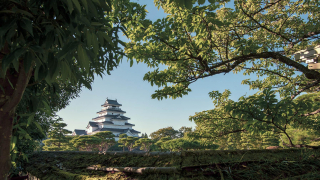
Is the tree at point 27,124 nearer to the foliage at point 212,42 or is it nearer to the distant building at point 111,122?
the foliage at point 212,42

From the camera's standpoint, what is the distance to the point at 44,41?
149 cm

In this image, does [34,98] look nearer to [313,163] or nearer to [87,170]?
[87,170]

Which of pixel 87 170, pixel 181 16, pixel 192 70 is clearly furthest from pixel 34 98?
pixel 192 70

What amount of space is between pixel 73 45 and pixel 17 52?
0.39 m

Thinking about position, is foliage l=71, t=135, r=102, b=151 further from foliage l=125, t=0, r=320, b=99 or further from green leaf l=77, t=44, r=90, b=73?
green leaf l=77, t=44, r=90, b=73

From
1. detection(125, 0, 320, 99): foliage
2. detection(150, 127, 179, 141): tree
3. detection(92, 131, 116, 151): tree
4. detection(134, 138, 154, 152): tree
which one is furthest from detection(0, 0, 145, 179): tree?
detection(150, 127, 179, 141): tree

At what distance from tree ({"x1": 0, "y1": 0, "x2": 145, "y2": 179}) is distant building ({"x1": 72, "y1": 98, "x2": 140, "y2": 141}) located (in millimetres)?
53655

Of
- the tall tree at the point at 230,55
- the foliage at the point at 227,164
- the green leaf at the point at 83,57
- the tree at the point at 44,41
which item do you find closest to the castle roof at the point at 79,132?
the tall tree at the point at 230,55

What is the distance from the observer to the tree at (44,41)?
1.17 meters

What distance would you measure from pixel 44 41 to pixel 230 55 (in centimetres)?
667

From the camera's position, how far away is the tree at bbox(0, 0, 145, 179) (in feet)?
3.84

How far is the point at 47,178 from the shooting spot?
8.91 ft

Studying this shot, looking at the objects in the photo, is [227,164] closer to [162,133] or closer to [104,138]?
[104,138]

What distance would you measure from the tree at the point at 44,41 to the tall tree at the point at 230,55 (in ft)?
2.62
